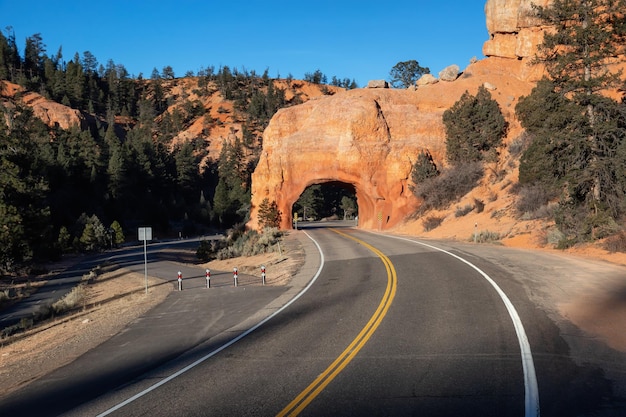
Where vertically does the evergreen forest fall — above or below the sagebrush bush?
above

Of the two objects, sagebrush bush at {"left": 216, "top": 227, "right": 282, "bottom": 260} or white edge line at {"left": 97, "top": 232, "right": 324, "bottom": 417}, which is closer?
white edge line at {"left": 97, "top": 232, "right": 324, "bottom": 417}

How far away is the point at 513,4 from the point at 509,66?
646 centimetres

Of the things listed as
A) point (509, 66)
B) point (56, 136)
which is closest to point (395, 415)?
point (509, 66)

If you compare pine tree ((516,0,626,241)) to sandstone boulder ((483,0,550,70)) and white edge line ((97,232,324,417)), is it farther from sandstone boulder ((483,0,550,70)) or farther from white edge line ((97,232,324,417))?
sandstone boulder ((483,0,550,70))

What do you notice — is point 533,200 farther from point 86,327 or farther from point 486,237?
point 86,327

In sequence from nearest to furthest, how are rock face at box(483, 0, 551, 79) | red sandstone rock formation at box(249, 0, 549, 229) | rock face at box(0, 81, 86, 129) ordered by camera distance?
red sandstone rock formation at box(249, 0, 549, 229)
rock face at box(483, 0, 551, 79)
rock face at box(0, 81, 86, 129)

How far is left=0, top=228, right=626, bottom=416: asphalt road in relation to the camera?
245 inches

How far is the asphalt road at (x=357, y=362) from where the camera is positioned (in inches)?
245

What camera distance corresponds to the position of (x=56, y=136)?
294 ft

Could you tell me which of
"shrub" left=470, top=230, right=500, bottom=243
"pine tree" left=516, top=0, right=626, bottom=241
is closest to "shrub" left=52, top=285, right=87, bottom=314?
"shrub" left=470, top=230, right=500, bottom=243

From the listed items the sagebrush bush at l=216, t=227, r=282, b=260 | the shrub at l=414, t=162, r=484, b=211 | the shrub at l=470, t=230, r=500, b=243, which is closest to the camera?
the shrub at l=470, t=230, r=500, b=243

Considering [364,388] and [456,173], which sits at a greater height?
[456,173]

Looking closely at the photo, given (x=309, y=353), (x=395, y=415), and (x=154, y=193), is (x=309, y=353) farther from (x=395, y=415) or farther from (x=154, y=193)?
(x=154, y=193)

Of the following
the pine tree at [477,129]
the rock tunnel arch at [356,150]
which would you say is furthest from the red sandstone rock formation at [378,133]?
the pine tree at [477,129]
